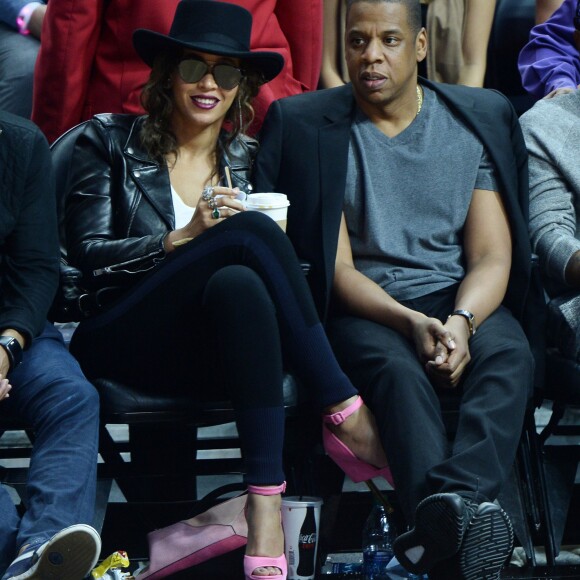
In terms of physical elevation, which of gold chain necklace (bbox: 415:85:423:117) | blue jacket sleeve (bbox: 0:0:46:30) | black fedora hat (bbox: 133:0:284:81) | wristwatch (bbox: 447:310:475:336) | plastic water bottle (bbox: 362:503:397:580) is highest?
black fedora hat (bbox: 133:0:284:81)

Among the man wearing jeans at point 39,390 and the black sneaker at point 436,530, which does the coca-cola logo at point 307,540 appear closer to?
the black sneaker at point 436,530

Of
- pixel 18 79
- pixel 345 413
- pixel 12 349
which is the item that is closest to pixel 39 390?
pixel 12 349

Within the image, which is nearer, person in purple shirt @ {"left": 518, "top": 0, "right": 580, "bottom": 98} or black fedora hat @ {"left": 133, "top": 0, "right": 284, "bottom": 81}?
black fedora hat @ {"left": 133, "top": 0, "right": 284, "bottom": 81}

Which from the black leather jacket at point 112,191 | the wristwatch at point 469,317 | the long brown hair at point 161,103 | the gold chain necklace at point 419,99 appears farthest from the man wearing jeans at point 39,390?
the gold chain necklace at point 419,99

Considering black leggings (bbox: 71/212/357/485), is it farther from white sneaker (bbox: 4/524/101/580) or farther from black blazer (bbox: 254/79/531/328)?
white sneaker (bbox: 4/524/101/580)

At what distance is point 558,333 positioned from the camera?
11.8ft

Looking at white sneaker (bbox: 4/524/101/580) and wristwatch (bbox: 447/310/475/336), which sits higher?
wristwatch (bbox: 447/310/475/336)

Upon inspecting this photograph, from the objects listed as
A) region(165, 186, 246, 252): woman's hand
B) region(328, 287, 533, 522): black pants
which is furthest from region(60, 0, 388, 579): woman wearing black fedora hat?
region(328, 287, 533, 522): black pants

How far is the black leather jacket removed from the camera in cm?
349

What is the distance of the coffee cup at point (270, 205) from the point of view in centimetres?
329

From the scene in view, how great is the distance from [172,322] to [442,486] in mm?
839

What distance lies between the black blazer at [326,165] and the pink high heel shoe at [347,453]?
0.41 meters

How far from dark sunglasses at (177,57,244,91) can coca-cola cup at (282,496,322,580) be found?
121 cm

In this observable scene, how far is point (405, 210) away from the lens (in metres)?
3.62
